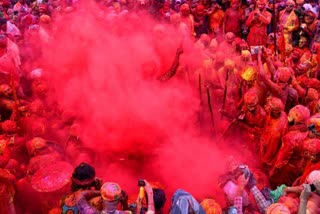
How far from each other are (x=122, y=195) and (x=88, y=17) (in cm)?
588

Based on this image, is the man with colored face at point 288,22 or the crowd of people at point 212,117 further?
the man with colored face at point 288,22

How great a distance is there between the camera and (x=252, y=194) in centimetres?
433

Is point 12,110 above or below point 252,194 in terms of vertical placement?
below

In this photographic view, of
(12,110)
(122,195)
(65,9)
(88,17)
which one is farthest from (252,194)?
(65,9)

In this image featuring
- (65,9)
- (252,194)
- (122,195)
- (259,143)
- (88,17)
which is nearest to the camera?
(122,195)

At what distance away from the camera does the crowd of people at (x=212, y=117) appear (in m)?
4.11

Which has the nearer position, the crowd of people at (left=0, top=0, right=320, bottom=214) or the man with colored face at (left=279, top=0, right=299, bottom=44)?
the crowd of people at (left=0, top=0, right=320, bottom=214)

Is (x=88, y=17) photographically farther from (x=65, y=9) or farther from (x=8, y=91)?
(x=8, y=91)

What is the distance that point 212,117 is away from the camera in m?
6.78

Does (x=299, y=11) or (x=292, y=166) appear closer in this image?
(x=292, y=166)

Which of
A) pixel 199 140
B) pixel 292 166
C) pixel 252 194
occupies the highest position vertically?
pixel 252 194

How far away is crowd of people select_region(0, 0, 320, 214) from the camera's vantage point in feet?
13.5

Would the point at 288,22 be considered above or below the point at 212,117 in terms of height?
above

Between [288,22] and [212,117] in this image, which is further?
[288,22]
